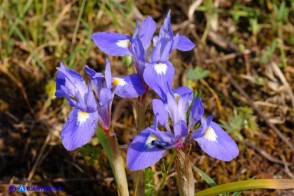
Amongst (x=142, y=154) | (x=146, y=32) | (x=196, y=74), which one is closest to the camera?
(x=142, y=154)

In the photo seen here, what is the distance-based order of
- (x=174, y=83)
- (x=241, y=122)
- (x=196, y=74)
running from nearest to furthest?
1. (x=241, y=122)
2. (x=196, y=74)
3. (x=174, y=83)

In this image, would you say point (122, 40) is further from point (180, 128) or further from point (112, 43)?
point (180, 128)

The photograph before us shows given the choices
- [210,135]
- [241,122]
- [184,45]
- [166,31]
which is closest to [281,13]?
[241,122]

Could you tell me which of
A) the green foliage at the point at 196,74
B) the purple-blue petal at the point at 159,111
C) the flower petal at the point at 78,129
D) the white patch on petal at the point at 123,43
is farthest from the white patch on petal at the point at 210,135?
the green foliage at the point at 196,74

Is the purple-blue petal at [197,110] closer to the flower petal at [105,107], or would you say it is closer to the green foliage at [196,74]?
the flower petal at [105,107]

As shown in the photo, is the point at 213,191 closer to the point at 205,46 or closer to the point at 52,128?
the point at 52,128

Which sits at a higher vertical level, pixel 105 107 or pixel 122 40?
pixel 122 40

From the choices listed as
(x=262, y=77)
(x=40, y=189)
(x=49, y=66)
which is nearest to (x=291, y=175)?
(x=262, y=77)
